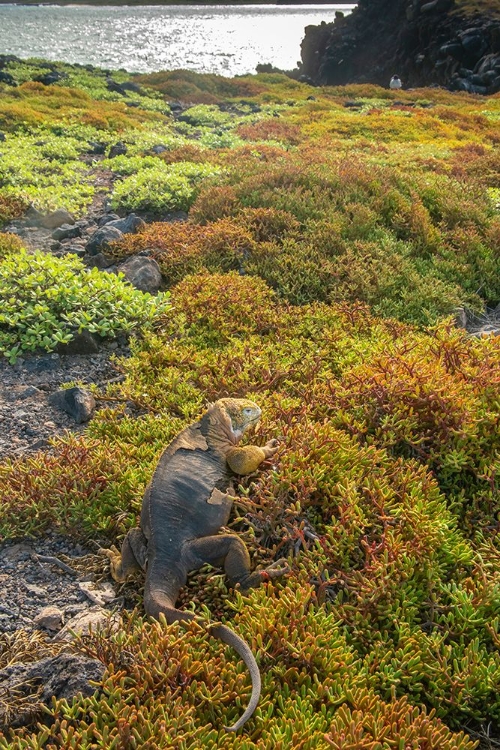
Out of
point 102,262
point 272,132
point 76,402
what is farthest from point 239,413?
point 272,132

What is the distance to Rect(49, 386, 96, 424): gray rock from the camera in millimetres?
6531

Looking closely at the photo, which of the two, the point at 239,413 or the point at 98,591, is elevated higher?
the point at 239,413

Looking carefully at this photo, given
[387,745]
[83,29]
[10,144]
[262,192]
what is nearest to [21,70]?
[10,144]

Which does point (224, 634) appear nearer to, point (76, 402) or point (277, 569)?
point (277, 569)

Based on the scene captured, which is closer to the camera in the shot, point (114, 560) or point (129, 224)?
point (114, 560)

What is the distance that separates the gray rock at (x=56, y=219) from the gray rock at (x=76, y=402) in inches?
298

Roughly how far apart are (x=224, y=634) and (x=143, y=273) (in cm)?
725

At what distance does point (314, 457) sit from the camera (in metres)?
4.83

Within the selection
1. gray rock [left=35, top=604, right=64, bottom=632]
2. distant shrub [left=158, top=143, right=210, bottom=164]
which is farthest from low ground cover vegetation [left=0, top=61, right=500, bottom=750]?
distant shrub [left=158, top=143, right=210, bottom=164]

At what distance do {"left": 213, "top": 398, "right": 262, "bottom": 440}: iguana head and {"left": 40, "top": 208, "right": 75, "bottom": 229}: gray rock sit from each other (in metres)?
9.70

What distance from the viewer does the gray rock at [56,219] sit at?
42.7 ft

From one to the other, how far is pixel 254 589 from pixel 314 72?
8786 cm

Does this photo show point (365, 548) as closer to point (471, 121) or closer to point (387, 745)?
point (387, 745)

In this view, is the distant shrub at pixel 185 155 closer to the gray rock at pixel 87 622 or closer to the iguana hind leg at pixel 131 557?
the iguana hind leg at pixel 131 557
